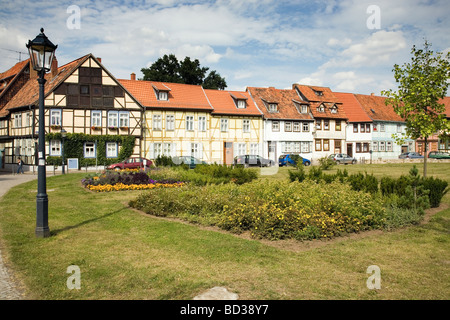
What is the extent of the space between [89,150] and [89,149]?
3.6 inches

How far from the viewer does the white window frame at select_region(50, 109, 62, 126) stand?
3216 cm

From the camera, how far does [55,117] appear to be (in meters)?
32.3

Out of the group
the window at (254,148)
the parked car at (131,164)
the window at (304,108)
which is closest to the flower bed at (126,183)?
the parked car at (131,164)

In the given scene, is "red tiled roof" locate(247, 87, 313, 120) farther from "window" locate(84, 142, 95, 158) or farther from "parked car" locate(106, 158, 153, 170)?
"window" locate(84, 142, 95, 158)

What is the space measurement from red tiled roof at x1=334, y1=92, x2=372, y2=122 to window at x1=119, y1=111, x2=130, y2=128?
97.7 ft

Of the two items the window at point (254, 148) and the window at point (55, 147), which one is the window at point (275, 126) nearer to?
the window at point (254, 148)

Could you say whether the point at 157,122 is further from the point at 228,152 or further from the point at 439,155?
the point at 439,155

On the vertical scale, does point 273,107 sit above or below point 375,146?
above

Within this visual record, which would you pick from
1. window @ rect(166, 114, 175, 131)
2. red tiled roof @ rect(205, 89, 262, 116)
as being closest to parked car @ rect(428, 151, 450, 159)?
red tiled roof @ rect(205, 89, 262, 116)

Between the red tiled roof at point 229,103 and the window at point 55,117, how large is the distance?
1537cm

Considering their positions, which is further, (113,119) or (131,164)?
(113,119)

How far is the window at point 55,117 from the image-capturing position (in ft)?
105

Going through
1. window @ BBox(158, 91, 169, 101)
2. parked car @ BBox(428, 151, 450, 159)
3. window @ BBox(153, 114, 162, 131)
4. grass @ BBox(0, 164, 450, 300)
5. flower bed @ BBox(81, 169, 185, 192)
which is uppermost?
window @ BBox(158, 91, 169, 101)

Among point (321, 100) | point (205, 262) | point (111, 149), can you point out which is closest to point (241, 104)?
point (321, 100)
